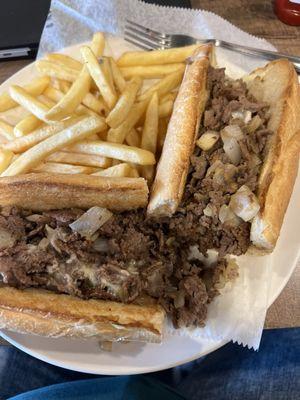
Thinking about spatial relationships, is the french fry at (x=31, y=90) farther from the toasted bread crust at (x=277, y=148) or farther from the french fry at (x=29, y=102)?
the toasted bread crust at (x=277, y=148)

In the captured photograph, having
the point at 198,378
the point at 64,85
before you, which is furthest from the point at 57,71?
the point at 198,378

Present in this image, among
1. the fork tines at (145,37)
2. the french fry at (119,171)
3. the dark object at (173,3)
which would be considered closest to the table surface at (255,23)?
the dark object at (173,3)

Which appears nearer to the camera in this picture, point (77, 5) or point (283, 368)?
point (283, 368)

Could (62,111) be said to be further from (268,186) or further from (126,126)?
(268,186)

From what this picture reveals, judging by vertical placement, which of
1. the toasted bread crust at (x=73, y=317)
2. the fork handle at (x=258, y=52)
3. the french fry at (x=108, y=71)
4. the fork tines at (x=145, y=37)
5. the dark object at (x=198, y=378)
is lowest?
the dark object at (x=198, y=378)

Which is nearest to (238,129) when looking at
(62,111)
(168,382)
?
(62,111)
